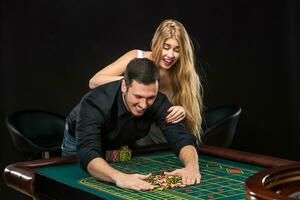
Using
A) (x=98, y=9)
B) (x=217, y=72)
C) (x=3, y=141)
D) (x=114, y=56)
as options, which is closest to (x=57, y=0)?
(x=98, y=9)

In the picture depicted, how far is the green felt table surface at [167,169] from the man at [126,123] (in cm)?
6

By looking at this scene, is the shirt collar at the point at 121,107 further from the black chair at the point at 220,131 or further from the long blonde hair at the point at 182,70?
the black chair at the point at 220,131

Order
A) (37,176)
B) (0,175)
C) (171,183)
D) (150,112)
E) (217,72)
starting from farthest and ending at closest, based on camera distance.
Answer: (217,72)
(0,175)
(150,112)
(37,176)
(171,183)

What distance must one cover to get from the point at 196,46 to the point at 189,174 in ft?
10.5

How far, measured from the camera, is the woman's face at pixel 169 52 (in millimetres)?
3297

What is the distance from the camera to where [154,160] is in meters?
2.86

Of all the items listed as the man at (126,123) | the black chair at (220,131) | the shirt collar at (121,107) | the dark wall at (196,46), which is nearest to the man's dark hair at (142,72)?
the man at (126,123)

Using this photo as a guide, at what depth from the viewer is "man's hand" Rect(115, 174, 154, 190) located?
2.18 m

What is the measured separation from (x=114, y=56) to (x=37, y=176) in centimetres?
281

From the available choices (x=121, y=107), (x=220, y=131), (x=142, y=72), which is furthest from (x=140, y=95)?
(x=220, y=131)

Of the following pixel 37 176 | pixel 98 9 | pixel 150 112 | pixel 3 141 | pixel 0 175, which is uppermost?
pixel 98 9

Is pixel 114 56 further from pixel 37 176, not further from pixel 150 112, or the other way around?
pixel 37 176

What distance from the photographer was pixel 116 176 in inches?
89.4

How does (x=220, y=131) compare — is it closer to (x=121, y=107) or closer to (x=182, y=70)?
(x=182, y=70)
